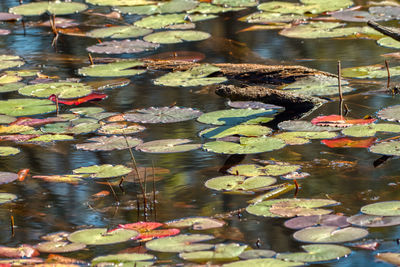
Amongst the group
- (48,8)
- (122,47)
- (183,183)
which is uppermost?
(48,8)

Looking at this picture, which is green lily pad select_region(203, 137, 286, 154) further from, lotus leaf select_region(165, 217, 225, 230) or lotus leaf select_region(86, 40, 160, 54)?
lotus leaf select_region(86, 40, 160, 54)

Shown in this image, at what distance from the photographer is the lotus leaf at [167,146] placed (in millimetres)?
3438

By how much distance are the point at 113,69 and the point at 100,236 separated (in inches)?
97.7

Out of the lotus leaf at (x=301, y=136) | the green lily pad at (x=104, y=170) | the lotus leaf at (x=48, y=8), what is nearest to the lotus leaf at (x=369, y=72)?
the lotus leaf at (x=301, y=136)

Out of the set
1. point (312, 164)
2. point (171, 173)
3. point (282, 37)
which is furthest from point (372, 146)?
point (282, 37)

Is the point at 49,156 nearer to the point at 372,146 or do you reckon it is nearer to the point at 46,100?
the point at 46,100

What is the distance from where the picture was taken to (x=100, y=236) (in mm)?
2566

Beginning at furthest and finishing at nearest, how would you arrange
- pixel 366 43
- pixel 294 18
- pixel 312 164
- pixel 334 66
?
pixel 294 18 → pixel 366 43 → pixel 334 66 → pixel 312 164

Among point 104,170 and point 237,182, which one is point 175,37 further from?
point 237,182

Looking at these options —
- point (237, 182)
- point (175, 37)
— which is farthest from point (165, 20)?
point (237, 182)

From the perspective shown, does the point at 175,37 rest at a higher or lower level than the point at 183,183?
higher

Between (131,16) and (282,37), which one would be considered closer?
(282,37)

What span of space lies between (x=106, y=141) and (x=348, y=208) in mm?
1330

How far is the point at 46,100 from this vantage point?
4359mm
